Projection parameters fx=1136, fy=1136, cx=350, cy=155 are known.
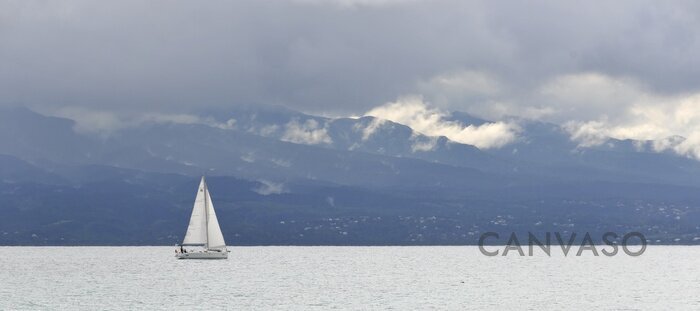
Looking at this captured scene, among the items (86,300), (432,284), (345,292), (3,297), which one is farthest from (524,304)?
(3,297)

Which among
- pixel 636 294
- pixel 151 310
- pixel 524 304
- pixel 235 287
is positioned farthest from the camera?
pixel 235 287

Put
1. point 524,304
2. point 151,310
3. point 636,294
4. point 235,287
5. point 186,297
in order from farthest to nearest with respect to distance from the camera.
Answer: point 235,287 < point 636,294 < point 186,297 < point 524,304 < point 151,310

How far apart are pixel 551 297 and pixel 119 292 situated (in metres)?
64.7

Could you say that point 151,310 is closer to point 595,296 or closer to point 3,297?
point 3,297

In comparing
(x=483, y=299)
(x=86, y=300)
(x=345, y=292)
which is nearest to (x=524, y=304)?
(x=483, y=299)

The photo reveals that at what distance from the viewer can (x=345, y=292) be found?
174 meters

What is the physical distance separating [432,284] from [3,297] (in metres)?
72.5

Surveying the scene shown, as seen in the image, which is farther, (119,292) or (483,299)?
(119,292)

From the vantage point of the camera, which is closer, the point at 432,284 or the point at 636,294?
the point at 636,294

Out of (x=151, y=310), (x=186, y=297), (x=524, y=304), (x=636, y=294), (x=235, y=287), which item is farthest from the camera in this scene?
(x=235, y=287)

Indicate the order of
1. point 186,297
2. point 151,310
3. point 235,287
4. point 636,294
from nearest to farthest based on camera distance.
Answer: point 151,310
point 186,297
point 636,294
point 235,287

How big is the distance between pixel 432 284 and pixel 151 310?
6729 cm

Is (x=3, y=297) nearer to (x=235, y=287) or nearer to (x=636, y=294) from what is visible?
(x=235, y=287)

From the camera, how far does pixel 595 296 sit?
553ft
